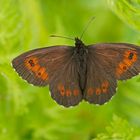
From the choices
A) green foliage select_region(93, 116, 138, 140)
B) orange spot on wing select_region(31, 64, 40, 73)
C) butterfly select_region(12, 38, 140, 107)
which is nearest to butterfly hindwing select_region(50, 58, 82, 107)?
butterfly select_region(12, 38, 140, 107)

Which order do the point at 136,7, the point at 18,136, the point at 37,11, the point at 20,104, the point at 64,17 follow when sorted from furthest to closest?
the point at 64,17 → the point at 37,11 → the point at 18,136 → the point at 20,104 → the point at 136,7

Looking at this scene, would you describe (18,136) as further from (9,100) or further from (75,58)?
(75,58)

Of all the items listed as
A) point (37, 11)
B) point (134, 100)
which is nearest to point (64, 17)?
point (37, 11)

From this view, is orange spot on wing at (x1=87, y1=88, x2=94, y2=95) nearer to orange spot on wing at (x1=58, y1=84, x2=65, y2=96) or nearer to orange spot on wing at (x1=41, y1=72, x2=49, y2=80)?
orange spot on wing at (x1=58, y1=84, x2=65, y2=96)

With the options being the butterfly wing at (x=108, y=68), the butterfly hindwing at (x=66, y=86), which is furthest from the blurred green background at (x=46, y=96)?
the butterfly hindwing at (x=66, y=86)

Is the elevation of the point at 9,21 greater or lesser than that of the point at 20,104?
greater

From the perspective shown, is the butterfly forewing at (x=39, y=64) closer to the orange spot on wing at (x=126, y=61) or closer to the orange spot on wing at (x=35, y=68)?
the orange spot on wing at (x=35, y=68)
